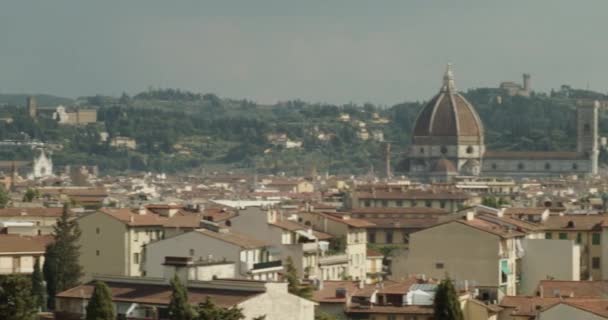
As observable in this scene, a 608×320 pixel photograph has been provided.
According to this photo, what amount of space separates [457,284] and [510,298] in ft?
7.75

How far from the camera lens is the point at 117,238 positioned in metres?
57.6

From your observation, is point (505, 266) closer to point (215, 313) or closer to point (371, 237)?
point (215, 313)

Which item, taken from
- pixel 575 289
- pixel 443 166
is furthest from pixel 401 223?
pixel 443 166

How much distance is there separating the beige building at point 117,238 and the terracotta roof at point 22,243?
1.17m

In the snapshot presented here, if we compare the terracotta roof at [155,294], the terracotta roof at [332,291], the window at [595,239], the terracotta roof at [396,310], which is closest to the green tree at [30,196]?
the window at [595,239]

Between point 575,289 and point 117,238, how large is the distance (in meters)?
13.1

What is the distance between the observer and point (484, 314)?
44938 millimetres

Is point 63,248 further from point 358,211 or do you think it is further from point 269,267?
point 358,211

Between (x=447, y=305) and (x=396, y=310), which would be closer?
(x=447, y=305)

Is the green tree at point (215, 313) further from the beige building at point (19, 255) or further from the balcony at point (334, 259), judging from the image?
the balcony at point (334, 259)

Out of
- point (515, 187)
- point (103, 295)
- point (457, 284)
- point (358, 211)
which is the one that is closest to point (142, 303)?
point (103, 295)

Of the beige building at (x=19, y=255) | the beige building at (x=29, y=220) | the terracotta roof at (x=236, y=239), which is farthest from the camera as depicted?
the beige building at (x=29, y=220)

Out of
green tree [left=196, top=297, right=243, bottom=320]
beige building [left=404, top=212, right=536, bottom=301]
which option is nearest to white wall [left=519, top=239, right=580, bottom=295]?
beige building [left=404, top=212, right=536, bottom=301]

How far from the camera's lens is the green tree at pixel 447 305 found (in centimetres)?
4081
